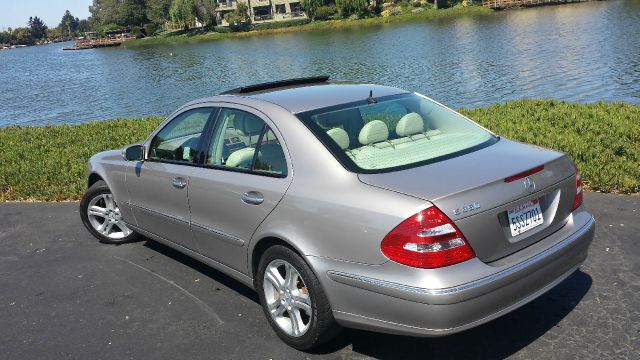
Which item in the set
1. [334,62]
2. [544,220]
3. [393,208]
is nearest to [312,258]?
[393,208]

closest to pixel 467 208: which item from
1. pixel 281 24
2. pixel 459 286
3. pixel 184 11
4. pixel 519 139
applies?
pixel 459 286

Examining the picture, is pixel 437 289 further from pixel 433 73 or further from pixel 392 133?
pixel 433 73

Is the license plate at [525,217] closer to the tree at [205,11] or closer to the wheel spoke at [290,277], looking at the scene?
the wheel spoke at [290,277]

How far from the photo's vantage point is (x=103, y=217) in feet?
20.8

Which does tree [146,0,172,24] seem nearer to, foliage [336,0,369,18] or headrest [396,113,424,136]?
foliage [336,0,369,18]

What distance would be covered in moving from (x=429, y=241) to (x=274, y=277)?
1211 mm

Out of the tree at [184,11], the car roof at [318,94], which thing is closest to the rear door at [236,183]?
the car roof at [318,94]

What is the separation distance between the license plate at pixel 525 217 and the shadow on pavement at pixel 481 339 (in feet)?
2.56

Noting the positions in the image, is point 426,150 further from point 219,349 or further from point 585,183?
point 585,183

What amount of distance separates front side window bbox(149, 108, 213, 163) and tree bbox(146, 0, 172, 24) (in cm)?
11861

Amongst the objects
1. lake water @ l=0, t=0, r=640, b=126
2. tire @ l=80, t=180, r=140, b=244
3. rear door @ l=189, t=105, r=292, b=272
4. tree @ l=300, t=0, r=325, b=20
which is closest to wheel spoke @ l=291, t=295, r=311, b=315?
rear door @ l=189, t=105, r=292, b=272

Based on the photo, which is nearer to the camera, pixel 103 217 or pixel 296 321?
pixel 296 321

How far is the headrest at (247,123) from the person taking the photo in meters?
4.19

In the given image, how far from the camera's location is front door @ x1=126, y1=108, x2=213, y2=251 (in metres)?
4.75
